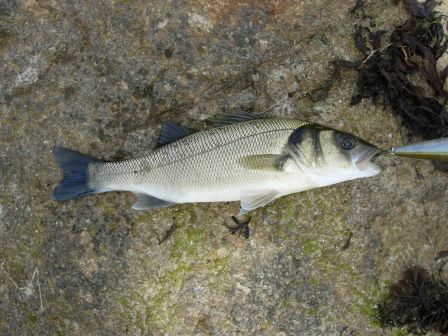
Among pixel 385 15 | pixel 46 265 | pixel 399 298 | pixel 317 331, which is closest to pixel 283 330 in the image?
pixel 317 331

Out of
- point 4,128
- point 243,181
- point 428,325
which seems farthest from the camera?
point 4,128

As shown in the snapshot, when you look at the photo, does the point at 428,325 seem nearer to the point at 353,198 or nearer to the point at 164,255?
the point at 353,198

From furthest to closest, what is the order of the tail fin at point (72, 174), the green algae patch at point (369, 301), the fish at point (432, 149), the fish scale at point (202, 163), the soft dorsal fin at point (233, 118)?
the green algae patch at point (369, 301)
the tail fin at point (72, 174)
the soft dorsal fin at point (233, 118)
the fish scale at point (202, 163)
the fish at point (432, 149)

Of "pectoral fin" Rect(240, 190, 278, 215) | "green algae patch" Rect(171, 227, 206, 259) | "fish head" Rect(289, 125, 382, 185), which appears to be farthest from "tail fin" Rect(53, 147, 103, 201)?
"fish head" Rect(289, 125, 382, 185)

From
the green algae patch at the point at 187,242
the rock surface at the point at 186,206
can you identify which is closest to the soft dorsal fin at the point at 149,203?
the rock surface at the point at 186,206

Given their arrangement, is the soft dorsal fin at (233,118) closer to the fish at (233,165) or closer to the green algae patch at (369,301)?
the fish at (233,165)

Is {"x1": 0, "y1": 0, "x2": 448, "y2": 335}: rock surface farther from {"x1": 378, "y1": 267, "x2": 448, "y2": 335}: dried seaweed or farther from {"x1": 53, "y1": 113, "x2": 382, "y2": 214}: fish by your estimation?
{"x1": 53, "y1": 113, "x2": 382, "y2": 214}: fish

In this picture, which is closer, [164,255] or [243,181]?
[243,181]
